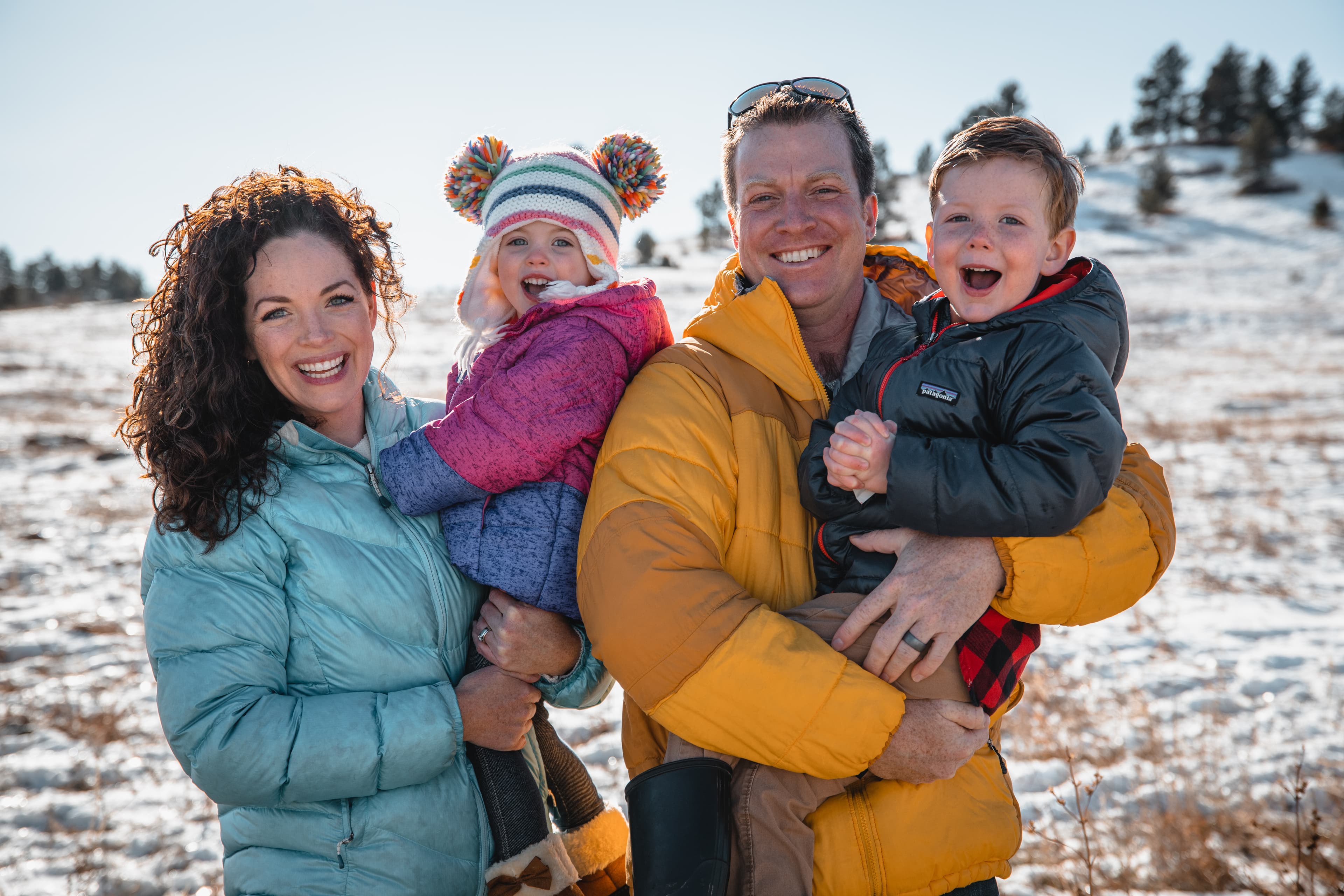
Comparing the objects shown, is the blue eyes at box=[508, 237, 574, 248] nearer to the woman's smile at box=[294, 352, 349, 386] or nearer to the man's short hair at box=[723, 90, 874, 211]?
the man's short hair at box=[723, 90, 874, 211]

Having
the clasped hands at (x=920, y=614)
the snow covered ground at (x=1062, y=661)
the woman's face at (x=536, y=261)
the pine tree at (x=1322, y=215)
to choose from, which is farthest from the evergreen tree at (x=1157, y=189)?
the clasped hands at (x=920, y=614)

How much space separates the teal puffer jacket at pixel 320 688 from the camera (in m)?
1.94

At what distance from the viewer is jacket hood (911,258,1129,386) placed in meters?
2.10

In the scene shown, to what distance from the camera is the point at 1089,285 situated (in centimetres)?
219

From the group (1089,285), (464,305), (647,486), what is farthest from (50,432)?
(1089,285)

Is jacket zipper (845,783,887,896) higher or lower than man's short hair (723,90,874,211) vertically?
lower

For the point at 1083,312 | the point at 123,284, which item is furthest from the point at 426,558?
the point at 123,284

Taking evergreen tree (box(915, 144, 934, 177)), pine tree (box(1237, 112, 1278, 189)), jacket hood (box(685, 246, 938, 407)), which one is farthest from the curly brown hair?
evergreen tree (box(915, 144, 934, 177))

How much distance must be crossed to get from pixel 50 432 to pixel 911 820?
44.2 feet

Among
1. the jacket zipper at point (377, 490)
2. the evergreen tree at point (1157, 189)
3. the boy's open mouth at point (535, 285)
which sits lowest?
the jacket zipper at point (377, 490)

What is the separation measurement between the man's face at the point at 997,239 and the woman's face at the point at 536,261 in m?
1.25

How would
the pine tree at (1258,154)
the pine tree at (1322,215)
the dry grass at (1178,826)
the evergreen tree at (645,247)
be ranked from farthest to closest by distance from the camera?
the pine tree at (1258,154) < the evergreen tree at (645,247) < the pine tree at (1322,215) < the dry grass at (1178,826)

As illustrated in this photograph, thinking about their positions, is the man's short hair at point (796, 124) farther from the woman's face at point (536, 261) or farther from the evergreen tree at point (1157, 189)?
the evergreen tree at point (1157, 189)

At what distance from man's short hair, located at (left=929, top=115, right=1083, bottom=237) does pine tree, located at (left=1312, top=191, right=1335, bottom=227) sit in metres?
42.7
